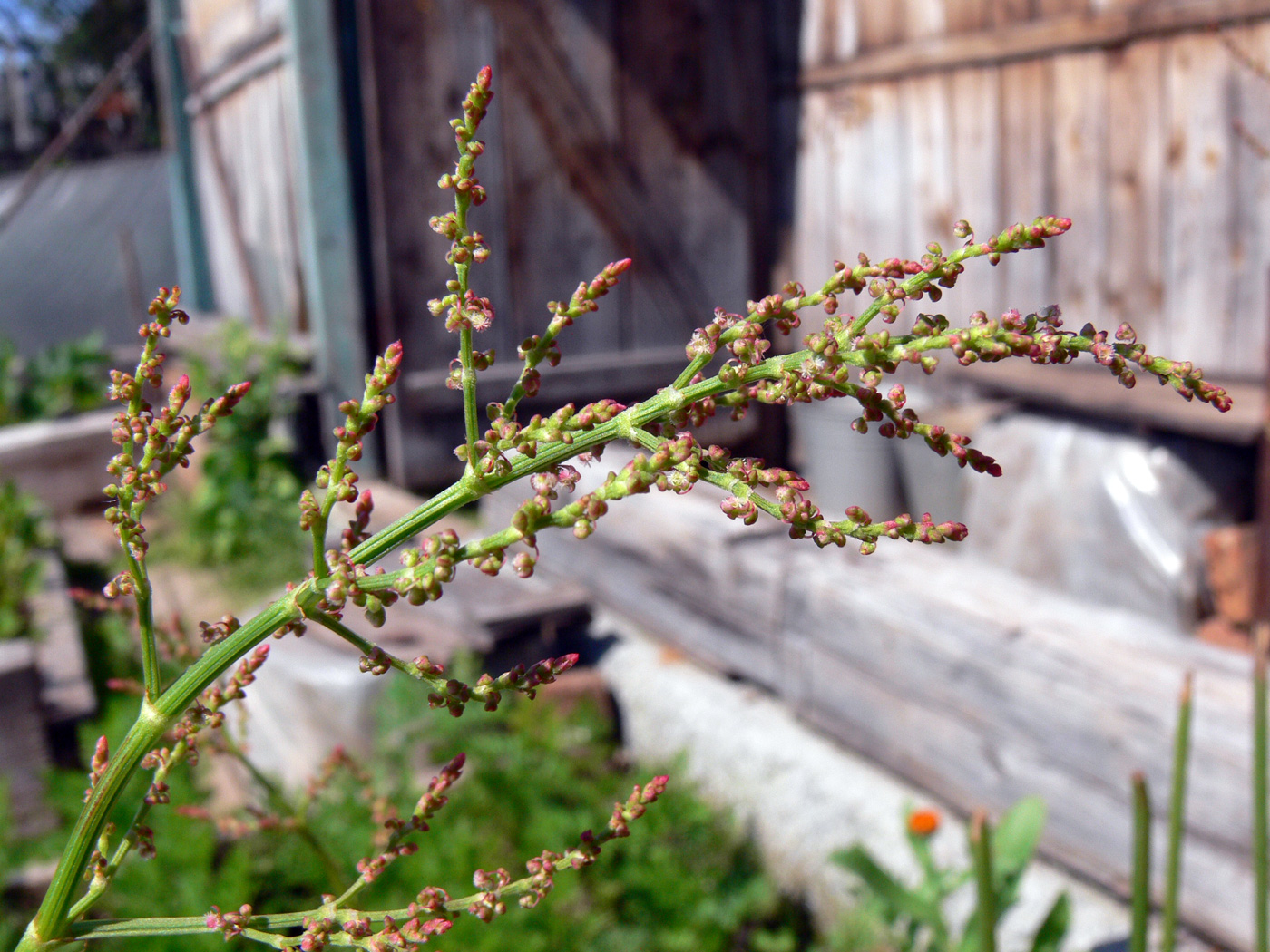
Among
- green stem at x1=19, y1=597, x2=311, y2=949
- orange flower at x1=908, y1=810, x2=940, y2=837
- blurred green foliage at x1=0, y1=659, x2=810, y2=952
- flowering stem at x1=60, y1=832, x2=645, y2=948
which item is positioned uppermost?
green stem at x1=19, y1=597, x2=311, y2=949

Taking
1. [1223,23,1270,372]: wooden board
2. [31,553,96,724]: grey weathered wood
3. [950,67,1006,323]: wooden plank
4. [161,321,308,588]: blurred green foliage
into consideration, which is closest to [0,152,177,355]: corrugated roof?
[161,321,308,588]: blurred green foliage

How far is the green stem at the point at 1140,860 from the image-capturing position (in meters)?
0.98

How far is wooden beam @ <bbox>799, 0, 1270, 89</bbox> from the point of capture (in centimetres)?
339

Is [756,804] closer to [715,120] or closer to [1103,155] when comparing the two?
[1103,155]

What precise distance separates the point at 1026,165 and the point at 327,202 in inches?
108

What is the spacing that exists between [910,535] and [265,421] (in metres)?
5.05

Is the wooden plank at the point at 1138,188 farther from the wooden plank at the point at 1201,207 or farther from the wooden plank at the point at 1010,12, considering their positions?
the wooden plank at the point at 1010,12

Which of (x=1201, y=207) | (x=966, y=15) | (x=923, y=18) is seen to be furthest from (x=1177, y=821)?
(x=923, y=18)

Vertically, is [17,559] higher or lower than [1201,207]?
lower

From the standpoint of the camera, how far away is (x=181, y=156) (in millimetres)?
8039

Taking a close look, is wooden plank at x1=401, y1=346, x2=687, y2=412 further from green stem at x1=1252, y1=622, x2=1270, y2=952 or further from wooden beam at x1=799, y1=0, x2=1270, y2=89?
green stem at x1=1252, y1=622, x2=1270, y2=952

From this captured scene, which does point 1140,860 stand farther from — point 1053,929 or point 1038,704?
point 1038,704

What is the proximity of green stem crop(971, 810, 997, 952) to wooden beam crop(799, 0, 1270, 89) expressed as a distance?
2.76 m

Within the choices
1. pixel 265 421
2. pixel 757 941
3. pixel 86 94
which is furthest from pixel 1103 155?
pixel 86 94
